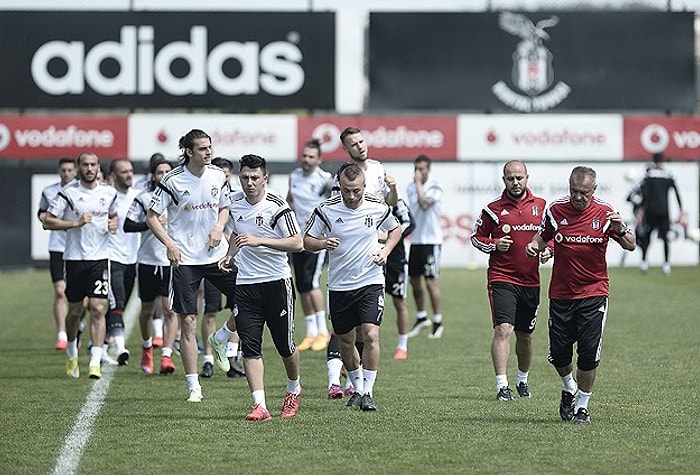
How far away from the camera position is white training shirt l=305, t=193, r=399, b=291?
10680mm

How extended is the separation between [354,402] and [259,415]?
101 cm

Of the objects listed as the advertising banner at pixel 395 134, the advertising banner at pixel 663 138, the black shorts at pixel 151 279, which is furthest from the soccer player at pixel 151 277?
the advertising banner at pixel 663 138

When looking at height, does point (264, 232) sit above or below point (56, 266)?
above

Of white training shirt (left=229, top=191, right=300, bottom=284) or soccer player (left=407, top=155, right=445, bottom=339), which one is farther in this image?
soccer player (left=407, top=155, right=445, bottom=339)

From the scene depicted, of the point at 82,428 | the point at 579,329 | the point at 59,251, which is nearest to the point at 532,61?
the point at 59,251

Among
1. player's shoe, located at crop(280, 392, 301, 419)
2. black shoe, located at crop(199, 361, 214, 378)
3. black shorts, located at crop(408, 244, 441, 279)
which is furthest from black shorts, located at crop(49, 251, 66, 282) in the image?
player's shoe, located at crop(280, 392, 301, 419)

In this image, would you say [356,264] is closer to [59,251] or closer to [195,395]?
[195,395]


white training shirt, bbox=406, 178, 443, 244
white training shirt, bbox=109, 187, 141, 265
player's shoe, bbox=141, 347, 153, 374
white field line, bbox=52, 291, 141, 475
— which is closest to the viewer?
white field line, bbox=52, 291, 141, 475

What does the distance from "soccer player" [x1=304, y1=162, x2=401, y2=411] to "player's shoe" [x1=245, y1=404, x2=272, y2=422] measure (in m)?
0.85

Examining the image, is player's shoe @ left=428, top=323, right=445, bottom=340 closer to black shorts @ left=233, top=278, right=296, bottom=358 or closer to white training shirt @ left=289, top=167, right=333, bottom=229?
white training shirt @ left=289, top=167, right=333, bottom=229

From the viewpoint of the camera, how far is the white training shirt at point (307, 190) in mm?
15578

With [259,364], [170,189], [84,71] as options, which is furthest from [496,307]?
[84,71]

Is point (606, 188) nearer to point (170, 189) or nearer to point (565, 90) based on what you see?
point (565, 90)

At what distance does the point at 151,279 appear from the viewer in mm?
14078
